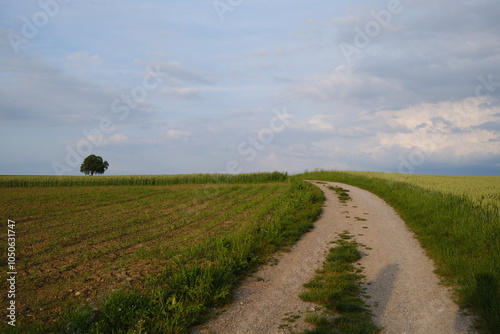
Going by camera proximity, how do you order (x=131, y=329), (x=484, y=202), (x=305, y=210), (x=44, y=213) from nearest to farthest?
(x=131, y=329) < (x=484, y=202) < (x=305, y=210) < (x=44, y=213)

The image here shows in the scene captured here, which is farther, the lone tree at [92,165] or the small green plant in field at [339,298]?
the lone tree at [92,165]

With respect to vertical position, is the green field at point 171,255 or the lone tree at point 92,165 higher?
the lone tree at point 92,165

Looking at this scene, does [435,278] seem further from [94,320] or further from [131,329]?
[94,320]

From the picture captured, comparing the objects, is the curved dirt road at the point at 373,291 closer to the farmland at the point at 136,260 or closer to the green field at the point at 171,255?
the green field at the point at 171,255

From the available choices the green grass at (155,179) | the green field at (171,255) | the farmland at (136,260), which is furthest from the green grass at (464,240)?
the green grass at (155,179)

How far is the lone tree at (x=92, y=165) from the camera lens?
7288cm

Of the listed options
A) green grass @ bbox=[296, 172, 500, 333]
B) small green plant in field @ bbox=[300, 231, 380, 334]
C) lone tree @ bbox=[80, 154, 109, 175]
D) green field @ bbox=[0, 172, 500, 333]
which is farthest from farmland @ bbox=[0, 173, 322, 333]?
lone tree @ bbox=[80, 154, 109, 175]

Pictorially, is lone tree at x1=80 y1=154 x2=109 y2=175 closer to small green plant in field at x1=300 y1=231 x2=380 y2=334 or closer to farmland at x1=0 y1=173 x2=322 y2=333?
farmland at x1=0 y1=173 x2=322 y2=333

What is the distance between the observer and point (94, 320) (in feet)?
19.9

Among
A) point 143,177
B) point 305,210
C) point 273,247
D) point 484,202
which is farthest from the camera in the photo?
point 143,177

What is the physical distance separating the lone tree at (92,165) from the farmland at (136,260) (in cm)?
5710

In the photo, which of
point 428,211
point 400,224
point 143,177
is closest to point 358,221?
point 400,224

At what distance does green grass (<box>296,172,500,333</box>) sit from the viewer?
22.2 feet

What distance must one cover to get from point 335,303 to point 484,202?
37.5ft
